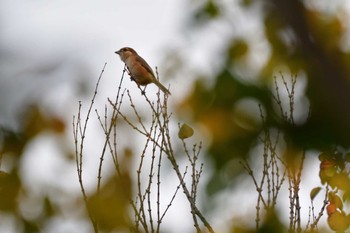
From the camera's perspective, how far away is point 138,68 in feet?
25.1

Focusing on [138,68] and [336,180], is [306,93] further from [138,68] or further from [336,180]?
[138,68]

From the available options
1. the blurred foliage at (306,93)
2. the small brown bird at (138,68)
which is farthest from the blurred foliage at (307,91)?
the small brown bird at (138,68)

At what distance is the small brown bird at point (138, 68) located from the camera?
23.9ft

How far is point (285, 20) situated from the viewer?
926 mm

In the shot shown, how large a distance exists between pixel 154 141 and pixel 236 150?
4105 millimetres

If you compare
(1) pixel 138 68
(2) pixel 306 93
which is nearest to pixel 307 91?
(2) pixel 306 93

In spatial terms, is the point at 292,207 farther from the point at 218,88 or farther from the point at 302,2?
the point at 302,2

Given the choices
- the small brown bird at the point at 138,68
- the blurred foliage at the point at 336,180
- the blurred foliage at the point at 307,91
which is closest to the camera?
the blurred foliage at the point at 307,91

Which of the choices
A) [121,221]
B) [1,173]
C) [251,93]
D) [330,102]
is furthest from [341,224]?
[330,102]

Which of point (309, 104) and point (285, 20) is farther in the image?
point (309, 104)

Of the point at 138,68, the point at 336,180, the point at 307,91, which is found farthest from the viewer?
→ the point at 138,68

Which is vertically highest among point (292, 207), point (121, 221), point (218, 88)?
point (292, 207)

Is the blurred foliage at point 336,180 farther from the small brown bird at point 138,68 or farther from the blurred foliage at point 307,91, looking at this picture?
the small brown bird at point 138,68

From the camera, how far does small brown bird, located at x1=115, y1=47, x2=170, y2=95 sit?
23.9 feet
